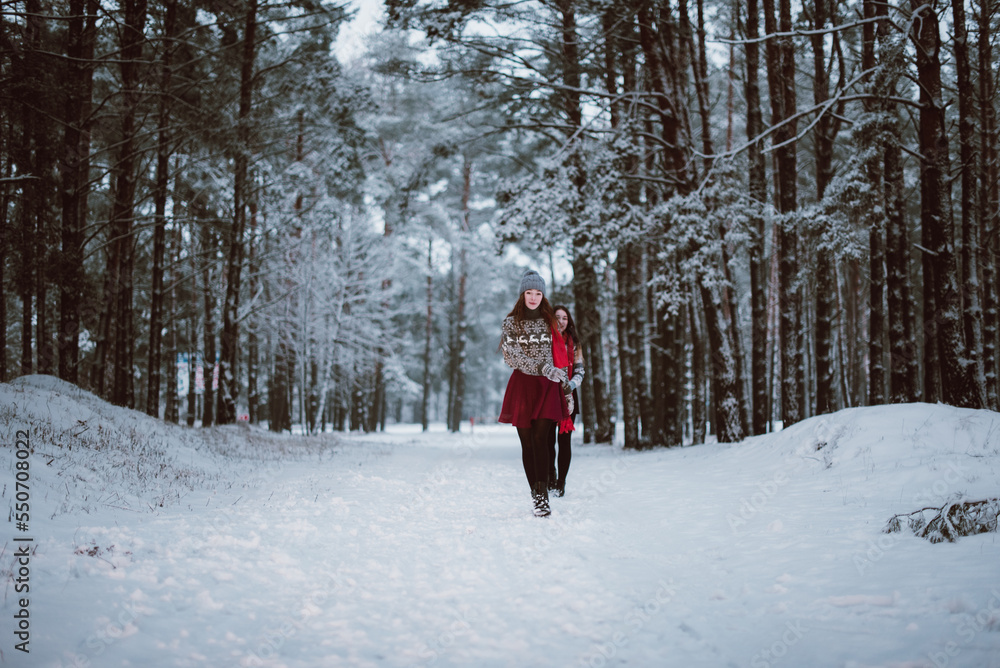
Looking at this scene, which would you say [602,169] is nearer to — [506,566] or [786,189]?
[786,189]

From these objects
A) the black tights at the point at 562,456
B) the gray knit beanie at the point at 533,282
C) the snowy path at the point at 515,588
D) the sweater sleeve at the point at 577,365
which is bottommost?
the snowy path at the point at 515,588

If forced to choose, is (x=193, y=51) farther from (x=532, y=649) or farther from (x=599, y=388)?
(x=532, y=649)

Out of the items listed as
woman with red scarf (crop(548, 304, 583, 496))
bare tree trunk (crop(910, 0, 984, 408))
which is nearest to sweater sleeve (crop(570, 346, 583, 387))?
woman with red scarf (crop(548, 304, 583, 496))

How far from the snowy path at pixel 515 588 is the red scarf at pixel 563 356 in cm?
86

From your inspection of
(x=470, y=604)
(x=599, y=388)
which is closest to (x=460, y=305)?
(x=599, y=388)

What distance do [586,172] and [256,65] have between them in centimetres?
1152

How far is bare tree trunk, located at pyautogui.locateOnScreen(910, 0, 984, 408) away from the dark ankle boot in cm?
566

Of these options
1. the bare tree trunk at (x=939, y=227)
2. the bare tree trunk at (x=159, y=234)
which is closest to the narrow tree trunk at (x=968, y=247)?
the bare tree trunk at (x=939, y=227)

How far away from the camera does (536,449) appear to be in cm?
522

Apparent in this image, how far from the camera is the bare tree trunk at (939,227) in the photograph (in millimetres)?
7156

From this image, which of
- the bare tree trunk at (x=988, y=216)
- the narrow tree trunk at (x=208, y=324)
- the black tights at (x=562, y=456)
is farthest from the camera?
the narrow tree trunk at (x=208, y=324)

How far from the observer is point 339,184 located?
771 inches

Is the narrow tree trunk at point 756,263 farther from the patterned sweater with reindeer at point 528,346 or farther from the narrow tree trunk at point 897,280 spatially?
the patterned sweater with reindeer at point 528,346

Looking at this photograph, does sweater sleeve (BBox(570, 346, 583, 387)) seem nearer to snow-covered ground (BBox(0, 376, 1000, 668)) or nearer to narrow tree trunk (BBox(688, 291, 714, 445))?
snow-covered ground (BBox(0, 376, 1000, 668))
